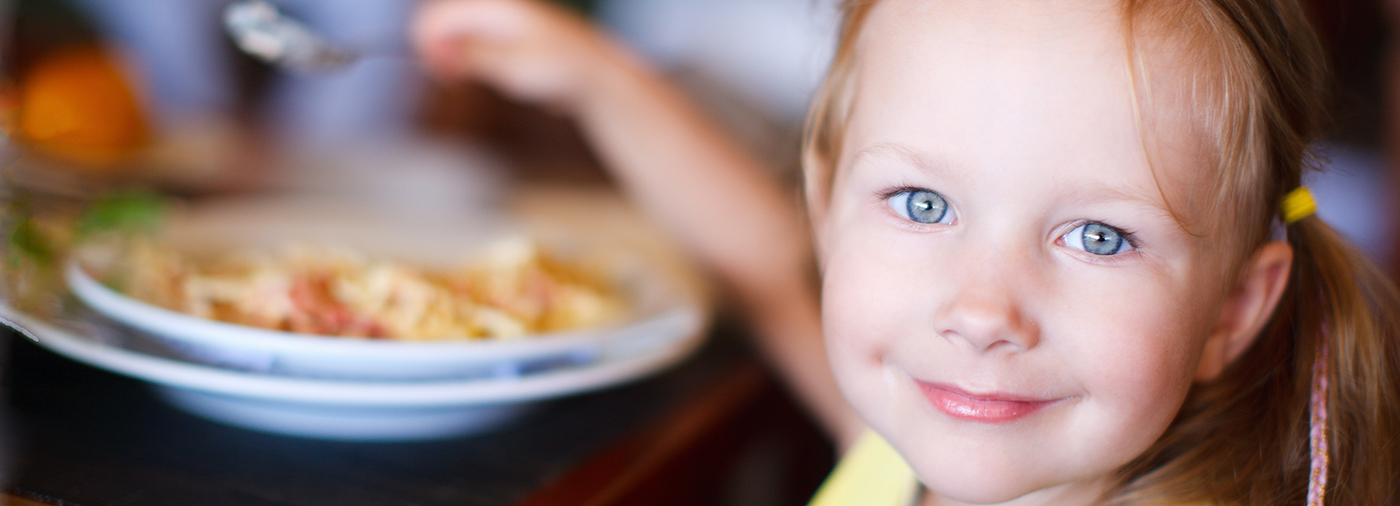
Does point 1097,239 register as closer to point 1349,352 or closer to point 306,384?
point 1349,352

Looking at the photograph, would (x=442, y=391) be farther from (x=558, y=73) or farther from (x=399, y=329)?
(x=558, y=73)

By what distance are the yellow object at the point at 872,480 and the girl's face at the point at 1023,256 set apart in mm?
153

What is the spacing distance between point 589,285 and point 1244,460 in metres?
0.50

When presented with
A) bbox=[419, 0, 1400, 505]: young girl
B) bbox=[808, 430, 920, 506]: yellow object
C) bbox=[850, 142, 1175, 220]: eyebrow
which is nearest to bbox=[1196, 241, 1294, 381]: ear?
bbox=[419, 0, 1400, 505]: young girl

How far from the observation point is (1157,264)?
0.42 meters

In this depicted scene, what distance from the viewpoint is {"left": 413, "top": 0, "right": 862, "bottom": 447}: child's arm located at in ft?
2.84

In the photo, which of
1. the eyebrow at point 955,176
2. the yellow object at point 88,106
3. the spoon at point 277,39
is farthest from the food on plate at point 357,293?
the yellow object at point 88,106

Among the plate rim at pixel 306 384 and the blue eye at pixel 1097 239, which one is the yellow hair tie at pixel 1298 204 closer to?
the blue eye at pixel 1097 239

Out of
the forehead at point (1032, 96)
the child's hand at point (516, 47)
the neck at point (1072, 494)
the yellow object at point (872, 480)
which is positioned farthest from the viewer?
the child's hand at point (516, 47)

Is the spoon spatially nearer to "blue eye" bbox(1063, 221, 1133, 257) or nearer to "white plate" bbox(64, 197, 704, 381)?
"white plate" bbox(64, 197, 704, 381)

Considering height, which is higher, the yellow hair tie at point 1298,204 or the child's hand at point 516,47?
the child's hand at point 516,47

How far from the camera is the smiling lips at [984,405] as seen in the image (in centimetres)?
43

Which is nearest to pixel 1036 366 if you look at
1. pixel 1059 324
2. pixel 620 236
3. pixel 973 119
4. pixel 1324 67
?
pixel 1059 324

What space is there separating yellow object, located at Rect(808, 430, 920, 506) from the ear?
21 centimetres
